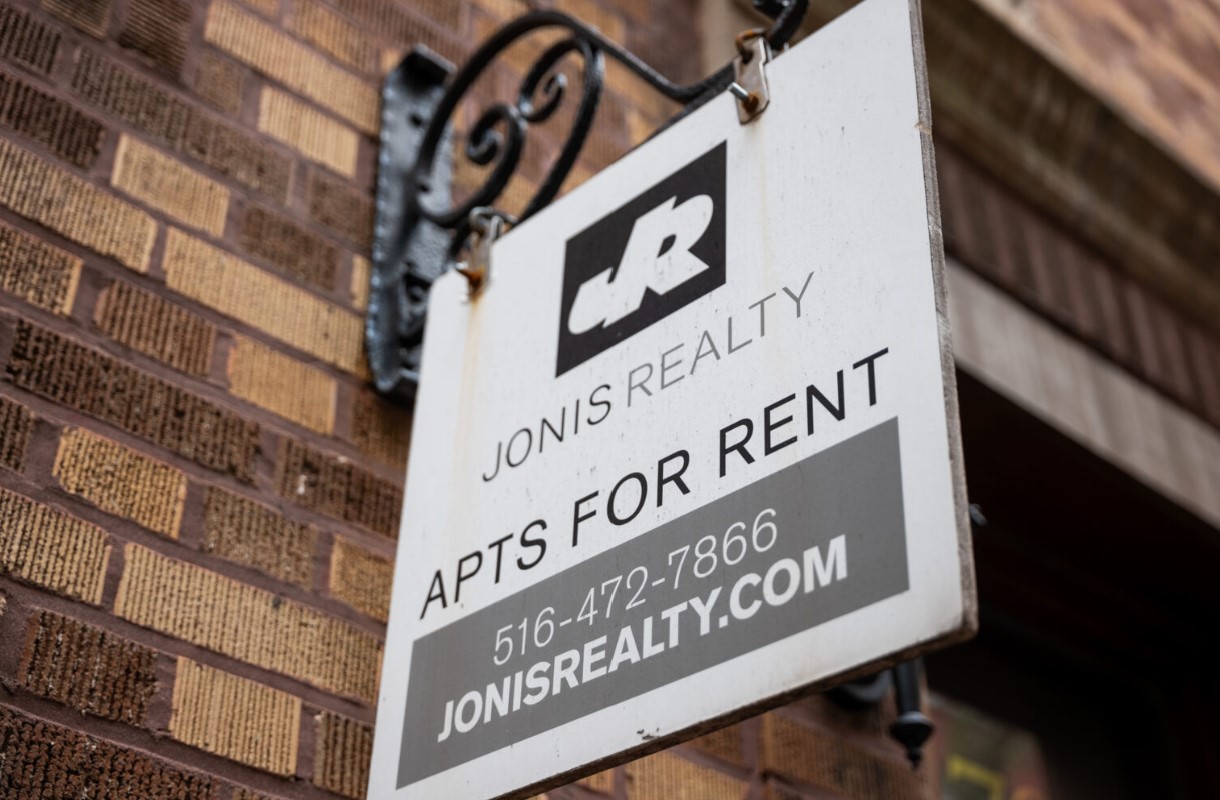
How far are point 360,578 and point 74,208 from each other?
71 centimetres

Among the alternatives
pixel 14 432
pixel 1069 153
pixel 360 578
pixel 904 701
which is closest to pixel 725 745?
pixel 904 701

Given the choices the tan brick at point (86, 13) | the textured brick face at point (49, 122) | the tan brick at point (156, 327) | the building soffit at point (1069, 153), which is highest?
the building soffit at point (1069, 153)

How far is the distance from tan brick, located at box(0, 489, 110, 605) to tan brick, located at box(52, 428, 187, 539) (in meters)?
0.06

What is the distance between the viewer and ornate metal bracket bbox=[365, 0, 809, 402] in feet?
8.29

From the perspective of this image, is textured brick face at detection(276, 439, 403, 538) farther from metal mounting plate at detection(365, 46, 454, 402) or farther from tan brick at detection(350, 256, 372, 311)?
tan brick at detection(350, 256, 372, 311)

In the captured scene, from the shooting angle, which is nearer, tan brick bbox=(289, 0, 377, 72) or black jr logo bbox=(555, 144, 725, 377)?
black jr logo bbox=(555, 144, 725, 377)

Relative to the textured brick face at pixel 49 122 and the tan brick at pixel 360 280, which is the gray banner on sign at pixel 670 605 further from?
the textured brick face at pixel 49 122

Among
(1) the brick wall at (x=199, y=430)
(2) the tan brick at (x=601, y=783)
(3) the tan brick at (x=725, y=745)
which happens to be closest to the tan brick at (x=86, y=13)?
(1) the brick wall at (x=199, y=430)

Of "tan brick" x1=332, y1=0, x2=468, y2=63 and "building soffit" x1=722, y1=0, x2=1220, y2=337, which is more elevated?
"building soffit" x1=722, y1=0, x2=1220, y2=337

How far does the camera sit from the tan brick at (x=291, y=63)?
9.10 ft

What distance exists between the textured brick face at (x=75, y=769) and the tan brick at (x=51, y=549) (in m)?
0.20

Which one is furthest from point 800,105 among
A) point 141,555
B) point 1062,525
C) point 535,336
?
point 1062,525

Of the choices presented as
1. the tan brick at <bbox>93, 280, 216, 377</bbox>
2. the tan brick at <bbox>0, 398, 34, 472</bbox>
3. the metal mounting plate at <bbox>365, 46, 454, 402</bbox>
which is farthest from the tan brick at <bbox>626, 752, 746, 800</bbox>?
the tan brick at <bbox>0, 398, 34, 472</bbox>

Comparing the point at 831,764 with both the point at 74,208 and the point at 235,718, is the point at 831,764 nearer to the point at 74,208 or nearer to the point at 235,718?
the point at 235,718
